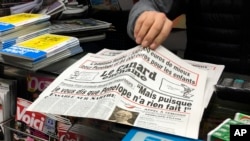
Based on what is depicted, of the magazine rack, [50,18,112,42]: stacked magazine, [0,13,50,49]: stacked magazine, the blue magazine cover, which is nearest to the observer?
the blue magazine cover

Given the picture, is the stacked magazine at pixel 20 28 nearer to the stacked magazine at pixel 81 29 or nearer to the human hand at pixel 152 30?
the stacked magazine at pixel 81 29

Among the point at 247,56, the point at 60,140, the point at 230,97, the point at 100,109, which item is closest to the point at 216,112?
the point at 230,97

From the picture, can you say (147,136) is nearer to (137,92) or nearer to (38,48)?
(137,92)

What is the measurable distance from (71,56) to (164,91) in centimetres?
30

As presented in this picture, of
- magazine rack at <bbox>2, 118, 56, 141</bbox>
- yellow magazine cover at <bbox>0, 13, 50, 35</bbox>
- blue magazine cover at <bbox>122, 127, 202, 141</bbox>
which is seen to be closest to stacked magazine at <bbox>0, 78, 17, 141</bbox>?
magazine rack at <bbox>2, 118, 56, 141</bbox>

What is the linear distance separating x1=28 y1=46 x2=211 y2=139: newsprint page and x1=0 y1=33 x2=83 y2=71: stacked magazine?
69 mm

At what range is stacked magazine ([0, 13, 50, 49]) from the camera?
0.74m

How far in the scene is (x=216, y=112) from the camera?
0.50 metres

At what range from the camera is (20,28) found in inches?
30.6

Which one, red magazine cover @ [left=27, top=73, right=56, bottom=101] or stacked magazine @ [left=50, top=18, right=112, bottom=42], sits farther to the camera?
stacked magazine @ [left=50, top=18, right=112, bottom=42]

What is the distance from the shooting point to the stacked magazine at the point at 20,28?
2.41ft

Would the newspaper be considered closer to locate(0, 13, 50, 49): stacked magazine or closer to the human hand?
the human hand

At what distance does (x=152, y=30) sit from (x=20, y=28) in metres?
0.36

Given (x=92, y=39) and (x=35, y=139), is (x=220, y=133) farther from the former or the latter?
(x=92, y=39)
